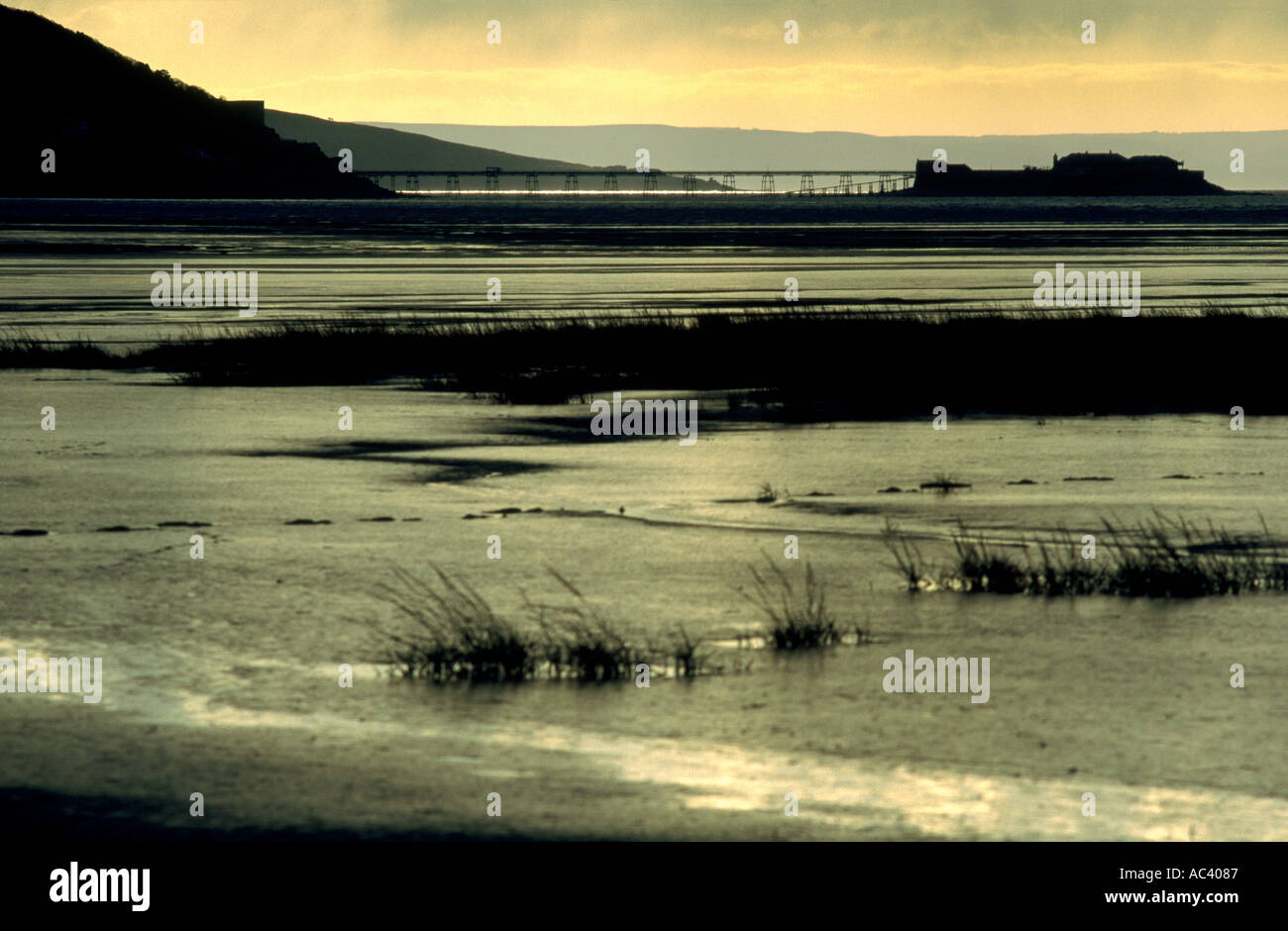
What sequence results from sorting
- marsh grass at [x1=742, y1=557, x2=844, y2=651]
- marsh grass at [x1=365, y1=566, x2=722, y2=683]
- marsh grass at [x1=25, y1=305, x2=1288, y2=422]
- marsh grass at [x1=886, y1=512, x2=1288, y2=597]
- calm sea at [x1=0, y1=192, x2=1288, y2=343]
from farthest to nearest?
calm sea at [x1=0, y1=192, x2=1288, y2=343] → marsh grass at [x1=25, y1=305, x2=1288, y2=422] → marsh grass at [x1=886, y1=512, x2=1288, y2=597] → marsh grass at [x1=742, y1=557, x2=844, y2=651] → marsh grass at [x1=365, y1=566, x2=722, y2=683]

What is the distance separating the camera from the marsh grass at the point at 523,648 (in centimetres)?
951

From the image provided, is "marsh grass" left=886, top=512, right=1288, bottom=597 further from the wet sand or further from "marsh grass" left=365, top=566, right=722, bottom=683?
"marsh grass" left=365, top=566, right=722, bottom=683

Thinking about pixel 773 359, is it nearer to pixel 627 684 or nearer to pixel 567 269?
pixel 627 684

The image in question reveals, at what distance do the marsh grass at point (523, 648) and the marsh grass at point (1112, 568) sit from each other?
7.94 feet

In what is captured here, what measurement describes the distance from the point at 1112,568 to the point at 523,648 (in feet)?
15.0

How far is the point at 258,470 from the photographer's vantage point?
56.6 ft

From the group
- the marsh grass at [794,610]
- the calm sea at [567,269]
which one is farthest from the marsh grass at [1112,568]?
the calm sea at [567,269]

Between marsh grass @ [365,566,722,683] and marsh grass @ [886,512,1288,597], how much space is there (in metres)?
2.42

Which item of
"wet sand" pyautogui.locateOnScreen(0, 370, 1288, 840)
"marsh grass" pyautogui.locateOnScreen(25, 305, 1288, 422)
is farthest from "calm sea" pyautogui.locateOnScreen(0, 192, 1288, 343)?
"wet sand" pyautogui.locateOnScreen(0, 370, 1288, 840)

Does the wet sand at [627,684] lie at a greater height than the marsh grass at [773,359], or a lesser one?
lesser

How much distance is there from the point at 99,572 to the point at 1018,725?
659 cm

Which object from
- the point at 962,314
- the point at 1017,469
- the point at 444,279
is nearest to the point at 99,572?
the point at 1017,469

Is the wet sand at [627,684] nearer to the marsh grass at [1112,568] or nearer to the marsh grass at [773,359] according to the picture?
the marsh grass at [1112,568]

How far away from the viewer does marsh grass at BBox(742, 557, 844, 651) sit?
10.1m
